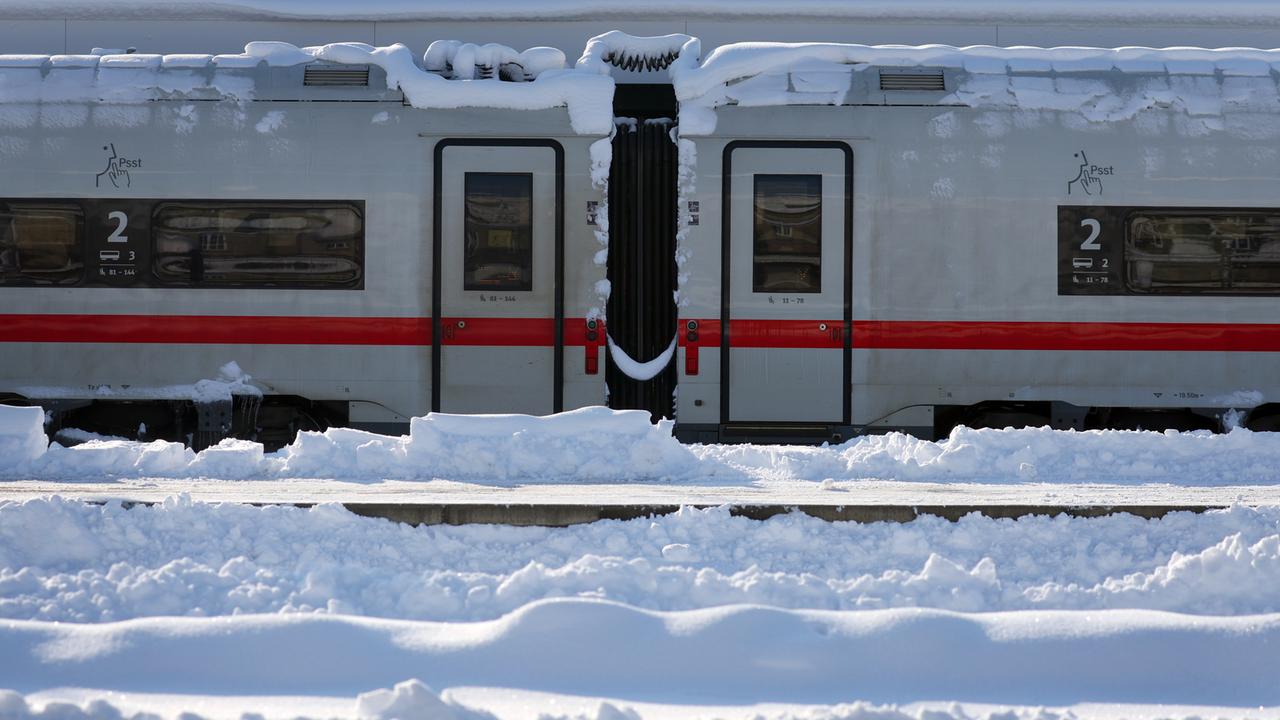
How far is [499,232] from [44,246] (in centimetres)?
384

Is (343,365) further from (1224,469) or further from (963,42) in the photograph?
(963,42)

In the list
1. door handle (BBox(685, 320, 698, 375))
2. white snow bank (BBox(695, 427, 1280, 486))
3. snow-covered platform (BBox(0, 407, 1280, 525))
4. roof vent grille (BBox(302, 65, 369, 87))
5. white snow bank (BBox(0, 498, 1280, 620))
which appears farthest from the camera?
roof vent grille (BBox(302, 65, 369, 87))

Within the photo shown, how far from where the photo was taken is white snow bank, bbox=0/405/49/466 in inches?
332

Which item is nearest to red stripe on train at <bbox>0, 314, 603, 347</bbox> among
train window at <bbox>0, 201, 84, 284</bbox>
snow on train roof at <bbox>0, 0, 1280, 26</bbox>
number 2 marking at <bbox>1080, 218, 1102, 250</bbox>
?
train window at <bbox>0, 201, 84, 284</bbox>

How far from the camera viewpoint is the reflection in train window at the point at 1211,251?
10.4 m

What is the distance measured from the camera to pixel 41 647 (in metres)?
4.56

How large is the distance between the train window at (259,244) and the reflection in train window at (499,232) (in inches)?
36.6

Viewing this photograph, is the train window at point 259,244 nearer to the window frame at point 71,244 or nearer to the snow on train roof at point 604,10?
the window frame at point 71,244

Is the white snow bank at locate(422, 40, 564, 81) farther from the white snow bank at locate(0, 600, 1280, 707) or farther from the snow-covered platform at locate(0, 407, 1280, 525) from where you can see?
the white snow bank at locate(0, 600, 1280, 707)

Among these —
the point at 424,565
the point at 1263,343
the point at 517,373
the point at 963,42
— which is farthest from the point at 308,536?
the point at 963,42

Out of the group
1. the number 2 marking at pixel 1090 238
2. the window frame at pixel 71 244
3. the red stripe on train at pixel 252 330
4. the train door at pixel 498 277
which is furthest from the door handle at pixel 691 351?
the window frame at pixel 71 244

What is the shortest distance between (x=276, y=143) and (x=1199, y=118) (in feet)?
25.5

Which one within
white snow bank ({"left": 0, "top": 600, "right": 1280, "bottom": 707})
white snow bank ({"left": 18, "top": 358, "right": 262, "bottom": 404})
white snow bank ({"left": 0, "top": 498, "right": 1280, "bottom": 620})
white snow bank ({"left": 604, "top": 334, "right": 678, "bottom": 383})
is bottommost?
white snow bank ({"left": 0, "top": 600, "right": 1280, "bottom": 707})

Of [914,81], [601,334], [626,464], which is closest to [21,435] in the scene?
[626,464]
